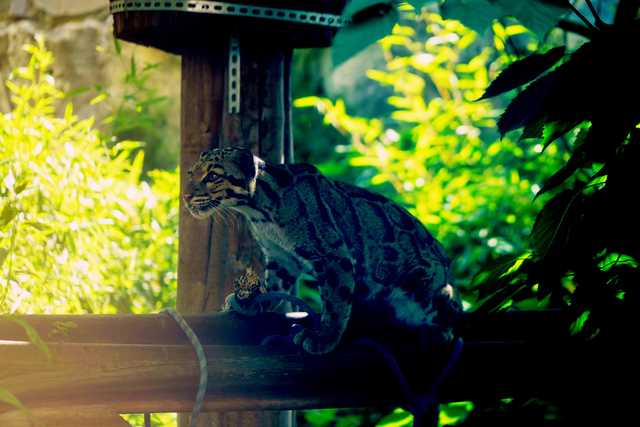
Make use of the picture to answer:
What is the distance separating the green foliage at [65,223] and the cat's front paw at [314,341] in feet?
3.23

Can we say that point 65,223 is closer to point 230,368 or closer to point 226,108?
point 226,108

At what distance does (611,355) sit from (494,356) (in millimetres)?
527

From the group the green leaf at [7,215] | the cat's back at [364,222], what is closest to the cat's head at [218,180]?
the cat's back at [364,222]

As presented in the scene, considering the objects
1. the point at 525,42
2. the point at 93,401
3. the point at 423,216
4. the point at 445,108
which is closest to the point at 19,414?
the point at 93,401

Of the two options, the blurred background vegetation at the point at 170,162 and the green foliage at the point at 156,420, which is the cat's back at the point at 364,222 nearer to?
the blurred background vegetation at the point at 170,162

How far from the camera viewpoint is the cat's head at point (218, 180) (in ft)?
6.92

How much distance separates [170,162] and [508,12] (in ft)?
18.2

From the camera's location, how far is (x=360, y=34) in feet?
3.24

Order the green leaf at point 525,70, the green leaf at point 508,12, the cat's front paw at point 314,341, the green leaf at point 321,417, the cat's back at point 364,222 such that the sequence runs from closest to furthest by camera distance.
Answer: the green leaf at point 508,12, the green leaf at point 525,70, the cat's front paw at point 314,341, the cat's back at point 364,222, the green leaf at point 321,417

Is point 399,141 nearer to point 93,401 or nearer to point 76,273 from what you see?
point 76,273

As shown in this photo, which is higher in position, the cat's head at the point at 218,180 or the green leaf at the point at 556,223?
the cat's head at the point at 218,180

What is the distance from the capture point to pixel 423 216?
14.0ft

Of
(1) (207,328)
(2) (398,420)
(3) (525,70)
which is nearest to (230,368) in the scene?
(1) (207,328)

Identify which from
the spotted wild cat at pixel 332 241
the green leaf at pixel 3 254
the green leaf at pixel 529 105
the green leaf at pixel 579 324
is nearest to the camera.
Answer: the green leaf at pixel 529 105
